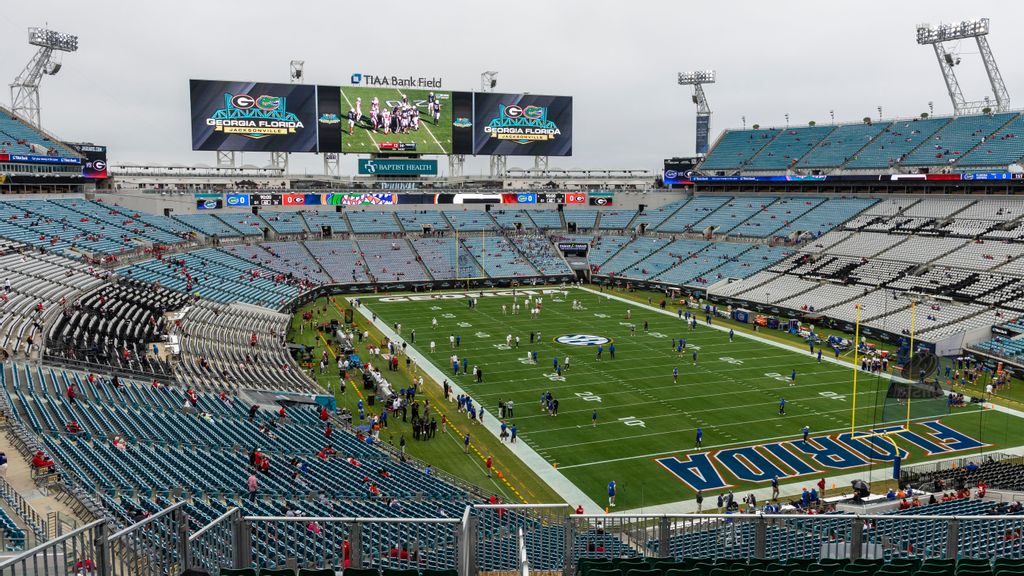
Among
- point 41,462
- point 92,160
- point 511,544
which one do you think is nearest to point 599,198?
point 92,160

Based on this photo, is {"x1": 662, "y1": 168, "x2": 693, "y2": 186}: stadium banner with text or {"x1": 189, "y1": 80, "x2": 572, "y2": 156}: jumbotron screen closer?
{"x1": 189, "y1": 80, "x2": 572, "y2": 156}: jumbotron screen

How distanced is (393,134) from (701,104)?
106 feet

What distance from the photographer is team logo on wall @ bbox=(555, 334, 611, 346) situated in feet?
130

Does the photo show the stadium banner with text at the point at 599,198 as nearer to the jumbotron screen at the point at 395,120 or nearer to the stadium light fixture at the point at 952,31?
the jumbotron screen at the point at 395,120

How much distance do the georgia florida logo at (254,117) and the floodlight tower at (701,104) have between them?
3817 centimetres

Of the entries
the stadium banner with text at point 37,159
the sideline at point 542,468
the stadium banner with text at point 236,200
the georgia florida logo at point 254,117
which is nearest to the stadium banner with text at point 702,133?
the georgia florida logo at point 254,117

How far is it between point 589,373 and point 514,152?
1529 inches

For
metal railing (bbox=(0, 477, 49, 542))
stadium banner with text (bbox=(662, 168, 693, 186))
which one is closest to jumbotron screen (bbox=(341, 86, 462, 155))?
stadium banner with text (bbox=(662, 168, 693, 186))

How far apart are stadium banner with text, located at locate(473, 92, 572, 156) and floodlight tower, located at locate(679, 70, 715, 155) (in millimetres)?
14233

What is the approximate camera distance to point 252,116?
60500 millimetres

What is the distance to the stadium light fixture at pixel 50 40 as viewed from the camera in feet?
192

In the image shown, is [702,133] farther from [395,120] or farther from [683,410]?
[683,410]

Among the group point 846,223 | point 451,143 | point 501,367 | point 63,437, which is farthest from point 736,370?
point 451,143

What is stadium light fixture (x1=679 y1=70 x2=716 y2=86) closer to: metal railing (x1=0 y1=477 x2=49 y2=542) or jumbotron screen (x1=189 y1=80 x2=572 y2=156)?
jumbotron screen (x1=189 y1=80 x2=572 y2=156)
